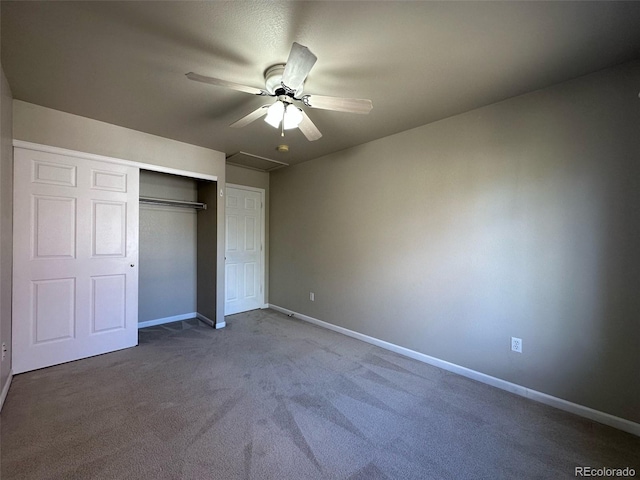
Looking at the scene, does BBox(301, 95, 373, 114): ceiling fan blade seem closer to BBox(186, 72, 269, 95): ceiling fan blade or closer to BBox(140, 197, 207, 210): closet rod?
BBox(186, 72, 269, 95): ceiling fan blade

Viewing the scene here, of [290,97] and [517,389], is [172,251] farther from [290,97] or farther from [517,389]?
[517,389]

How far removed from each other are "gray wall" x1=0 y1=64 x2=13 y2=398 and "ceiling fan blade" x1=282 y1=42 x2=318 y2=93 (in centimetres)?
221

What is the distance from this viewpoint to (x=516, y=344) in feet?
7.70

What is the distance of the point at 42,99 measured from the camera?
2.50m

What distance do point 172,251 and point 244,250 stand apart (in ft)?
3.61

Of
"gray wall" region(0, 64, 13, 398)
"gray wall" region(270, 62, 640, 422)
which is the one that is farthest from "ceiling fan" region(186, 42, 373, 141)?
"gray wall" region(0, 64, 13, 398)

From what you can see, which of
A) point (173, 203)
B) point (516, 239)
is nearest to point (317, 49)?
point (516, 239)

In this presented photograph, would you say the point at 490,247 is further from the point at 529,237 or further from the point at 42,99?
the point at 42,99

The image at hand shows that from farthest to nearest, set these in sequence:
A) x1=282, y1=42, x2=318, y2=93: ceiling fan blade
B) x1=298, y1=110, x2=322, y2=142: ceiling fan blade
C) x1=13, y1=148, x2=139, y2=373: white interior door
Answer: x1=13, y1=148, x2=139, y2=373: white interior door < x1=298, y1=110, x2=322, y2=142: ceiling fan blade < x1=282, y1=42, x2=318, y2=93: ceiling fan blade

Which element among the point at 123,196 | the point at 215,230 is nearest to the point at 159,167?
the point at 123,196

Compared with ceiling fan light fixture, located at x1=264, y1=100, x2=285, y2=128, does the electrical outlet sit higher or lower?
lower

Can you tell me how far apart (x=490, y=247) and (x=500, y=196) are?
1.53ft

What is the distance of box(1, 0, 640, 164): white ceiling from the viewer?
1505 mm

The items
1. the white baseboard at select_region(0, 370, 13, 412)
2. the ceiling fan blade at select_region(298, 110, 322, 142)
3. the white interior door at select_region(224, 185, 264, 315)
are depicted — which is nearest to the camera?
the white baseboard at select_region(0, 370, 13, 412)
